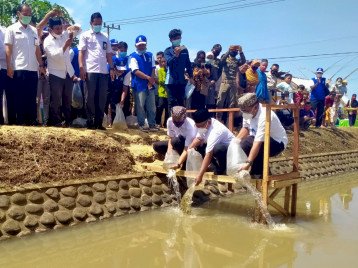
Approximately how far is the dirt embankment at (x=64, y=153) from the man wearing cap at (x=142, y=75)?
72cm

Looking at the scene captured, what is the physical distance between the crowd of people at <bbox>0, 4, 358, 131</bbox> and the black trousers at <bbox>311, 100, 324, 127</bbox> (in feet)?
12.5

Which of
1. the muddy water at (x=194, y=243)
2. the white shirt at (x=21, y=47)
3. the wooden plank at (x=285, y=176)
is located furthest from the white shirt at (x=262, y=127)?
the white shirt at (x=21, y=47)

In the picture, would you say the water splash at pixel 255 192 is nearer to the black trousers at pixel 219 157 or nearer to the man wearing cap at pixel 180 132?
the black trousers at pixel 219 157

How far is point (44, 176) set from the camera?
19.1ft

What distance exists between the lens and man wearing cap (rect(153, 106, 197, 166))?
6.52m

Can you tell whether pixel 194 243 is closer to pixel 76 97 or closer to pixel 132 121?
pixel 76 97

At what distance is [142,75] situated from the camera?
326 inches

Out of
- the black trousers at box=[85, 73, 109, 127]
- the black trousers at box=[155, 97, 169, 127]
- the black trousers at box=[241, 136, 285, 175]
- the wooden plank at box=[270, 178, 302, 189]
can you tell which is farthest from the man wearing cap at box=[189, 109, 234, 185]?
the black trousers at box=[155, 97, 169, 127]

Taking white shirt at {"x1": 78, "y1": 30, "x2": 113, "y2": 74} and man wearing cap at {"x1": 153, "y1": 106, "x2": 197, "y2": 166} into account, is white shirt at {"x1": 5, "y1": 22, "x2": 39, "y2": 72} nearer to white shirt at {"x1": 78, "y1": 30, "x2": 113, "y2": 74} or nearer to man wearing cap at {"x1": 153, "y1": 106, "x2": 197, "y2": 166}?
white shirt at {"x1": 78, "y1": 30, "x2": 113, "y2": 74}

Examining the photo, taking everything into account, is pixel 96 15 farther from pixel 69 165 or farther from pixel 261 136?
pixel 261 136

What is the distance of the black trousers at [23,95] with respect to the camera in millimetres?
6824

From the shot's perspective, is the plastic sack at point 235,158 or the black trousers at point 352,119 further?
the black trousers at point 352,119

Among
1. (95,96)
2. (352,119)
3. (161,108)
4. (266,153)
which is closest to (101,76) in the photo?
(95,96)

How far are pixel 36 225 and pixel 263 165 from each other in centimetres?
314
